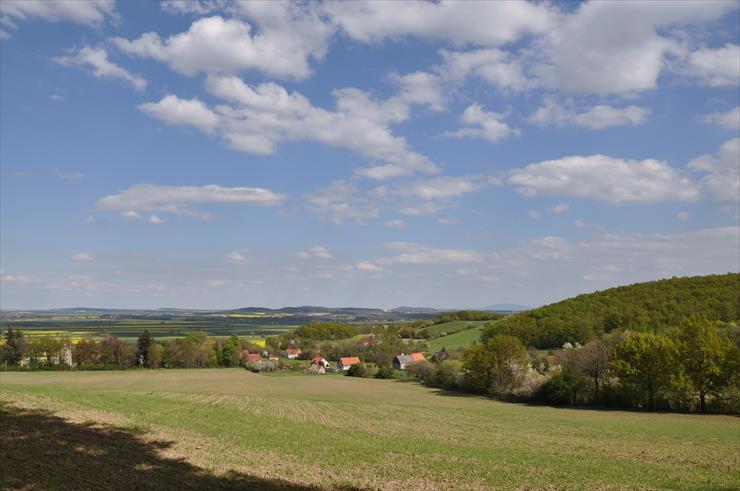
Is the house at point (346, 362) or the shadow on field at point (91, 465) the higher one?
the shadow on field at point (91, 465)

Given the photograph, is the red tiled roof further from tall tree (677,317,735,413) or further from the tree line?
tall tree (677,317,735,413)

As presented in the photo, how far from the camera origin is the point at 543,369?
222 feet

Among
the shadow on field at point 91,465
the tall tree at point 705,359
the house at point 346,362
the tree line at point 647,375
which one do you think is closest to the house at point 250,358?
the house at point 346,362

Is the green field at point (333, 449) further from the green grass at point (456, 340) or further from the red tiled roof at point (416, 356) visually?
the green grass at point (456, 340)

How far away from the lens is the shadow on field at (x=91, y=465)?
568 inches

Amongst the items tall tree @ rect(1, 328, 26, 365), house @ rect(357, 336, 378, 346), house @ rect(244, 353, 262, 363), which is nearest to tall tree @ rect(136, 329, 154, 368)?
tall tree @ rect(1, 328, 26, 365)

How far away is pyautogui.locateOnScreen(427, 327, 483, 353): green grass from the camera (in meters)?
121

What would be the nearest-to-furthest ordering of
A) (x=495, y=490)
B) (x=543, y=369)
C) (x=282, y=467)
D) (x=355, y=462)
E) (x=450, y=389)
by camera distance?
(x=495, y=490) < (x=282, y=467) < (x=355, y=462) < (x=543, y=369) < (x=450, y=389)

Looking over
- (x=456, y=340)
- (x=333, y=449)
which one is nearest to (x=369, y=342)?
(x=456, y=340)

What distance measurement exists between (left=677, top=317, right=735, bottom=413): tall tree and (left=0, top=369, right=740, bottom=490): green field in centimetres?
936

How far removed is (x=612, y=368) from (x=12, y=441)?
54.5 m

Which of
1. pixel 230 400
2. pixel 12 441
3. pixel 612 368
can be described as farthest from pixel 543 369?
pixel 12 441

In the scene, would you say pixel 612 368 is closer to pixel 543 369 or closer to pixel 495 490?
pixel 543 369

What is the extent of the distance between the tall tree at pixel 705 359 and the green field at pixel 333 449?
9.36 meters
